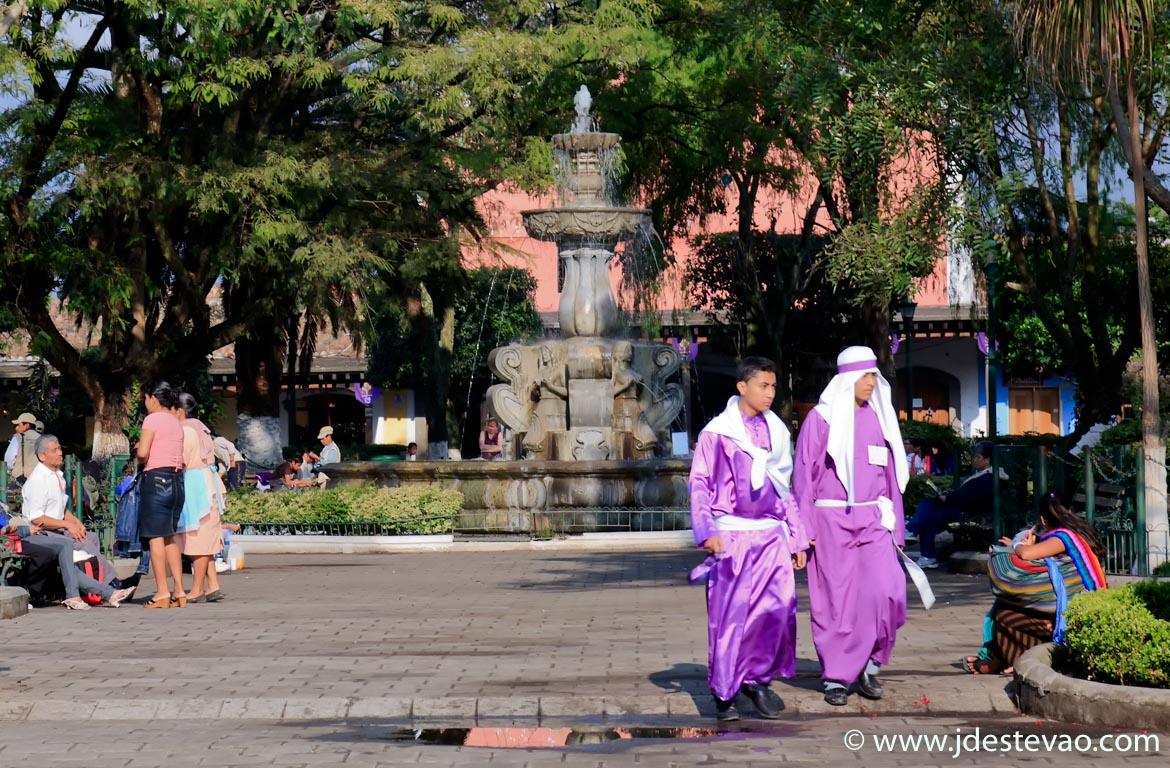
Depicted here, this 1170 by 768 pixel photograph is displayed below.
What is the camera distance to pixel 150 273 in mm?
28844

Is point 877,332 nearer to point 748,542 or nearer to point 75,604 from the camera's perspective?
point 75,604

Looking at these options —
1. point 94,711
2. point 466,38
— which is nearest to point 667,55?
point 466,38

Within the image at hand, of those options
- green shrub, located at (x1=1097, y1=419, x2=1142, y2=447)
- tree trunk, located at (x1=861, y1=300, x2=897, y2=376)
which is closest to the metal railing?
green shrub, located at (x1=1097, y1=419, x2=1142, y2=447)

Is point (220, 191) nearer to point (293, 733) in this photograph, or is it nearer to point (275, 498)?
point (275, 498)

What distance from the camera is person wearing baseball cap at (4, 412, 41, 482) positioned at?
65.0 ft

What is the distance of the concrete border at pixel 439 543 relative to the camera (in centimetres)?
1898

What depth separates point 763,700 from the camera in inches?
314

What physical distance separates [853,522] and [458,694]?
2067mm

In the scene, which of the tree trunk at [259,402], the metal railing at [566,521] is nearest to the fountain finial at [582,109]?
the metal railing at [566,521]

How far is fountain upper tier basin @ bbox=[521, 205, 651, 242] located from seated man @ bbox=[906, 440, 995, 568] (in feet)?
25.5

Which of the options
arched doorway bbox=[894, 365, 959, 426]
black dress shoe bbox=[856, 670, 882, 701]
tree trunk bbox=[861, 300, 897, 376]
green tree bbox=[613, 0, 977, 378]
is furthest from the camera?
arched doorway bbox=[894, 365, 959, 426]

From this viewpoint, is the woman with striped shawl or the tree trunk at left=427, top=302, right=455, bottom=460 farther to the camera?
the tree trunk at left=427, top=302, right=455, bottom=460

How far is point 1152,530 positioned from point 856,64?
23.3ft

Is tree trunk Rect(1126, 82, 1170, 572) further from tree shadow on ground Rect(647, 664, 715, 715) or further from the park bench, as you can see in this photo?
the park bench
